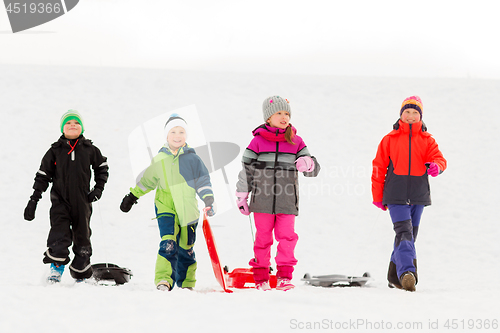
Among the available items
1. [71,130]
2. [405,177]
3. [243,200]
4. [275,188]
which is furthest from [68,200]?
[405,177]

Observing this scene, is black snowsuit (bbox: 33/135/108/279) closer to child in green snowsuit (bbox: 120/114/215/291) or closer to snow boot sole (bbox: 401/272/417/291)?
child in green snowsuit (bbox: 120/114/215/291)

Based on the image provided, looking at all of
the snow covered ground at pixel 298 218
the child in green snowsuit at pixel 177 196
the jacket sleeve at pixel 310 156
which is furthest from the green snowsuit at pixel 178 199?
the jacket sleeve at pixel 310 156

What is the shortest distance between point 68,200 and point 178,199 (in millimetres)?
1125

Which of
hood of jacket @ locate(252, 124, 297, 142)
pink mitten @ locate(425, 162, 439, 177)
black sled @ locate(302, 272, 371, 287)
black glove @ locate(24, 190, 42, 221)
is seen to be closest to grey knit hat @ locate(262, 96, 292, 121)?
hood of jacket @ locate(252, 124, 297, 142)

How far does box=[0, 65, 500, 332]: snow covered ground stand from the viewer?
3318mm

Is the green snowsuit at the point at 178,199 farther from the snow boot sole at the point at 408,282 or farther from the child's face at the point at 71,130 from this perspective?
the snow boot sole at the point at 408,282

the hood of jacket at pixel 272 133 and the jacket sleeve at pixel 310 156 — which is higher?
the hood of jacket at pixel 272 133

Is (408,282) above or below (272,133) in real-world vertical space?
below

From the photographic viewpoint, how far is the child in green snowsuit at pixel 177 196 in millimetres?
4938

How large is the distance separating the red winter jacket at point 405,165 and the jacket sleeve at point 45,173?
333 cm

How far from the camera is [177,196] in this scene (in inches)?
196

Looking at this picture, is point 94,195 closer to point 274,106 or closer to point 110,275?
point 110,275

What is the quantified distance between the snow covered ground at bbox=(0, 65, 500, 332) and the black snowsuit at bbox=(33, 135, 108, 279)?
1.14ft

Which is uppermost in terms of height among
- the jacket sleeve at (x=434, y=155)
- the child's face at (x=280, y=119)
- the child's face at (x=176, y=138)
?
the child's face at (x=280, y=119)
